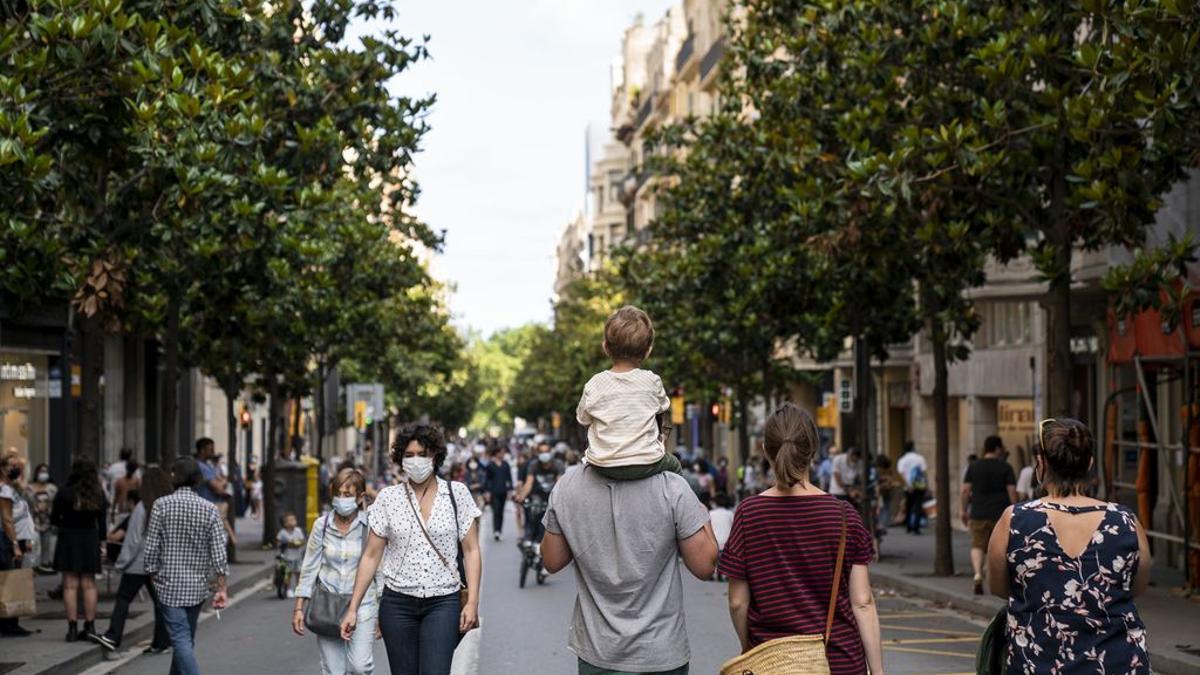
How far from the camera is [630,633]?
20.1ft

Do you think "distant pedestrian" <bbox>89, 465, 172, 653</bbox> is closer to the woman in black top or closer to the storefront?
the woman in black top

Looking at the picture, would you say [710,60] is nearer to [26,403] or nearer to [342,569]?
[26,403]

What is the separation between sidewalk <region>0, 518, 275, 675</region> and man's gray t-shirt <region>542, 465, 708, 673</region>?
9.01m

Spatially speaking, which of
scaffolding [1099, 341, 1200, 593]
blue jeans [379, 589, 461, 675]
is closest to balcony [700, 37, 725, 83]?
scaffolding [1099, 341, 1200, 593]

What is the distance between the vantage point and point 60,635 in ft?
56.7

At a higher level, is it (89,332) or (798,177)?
(798,177)

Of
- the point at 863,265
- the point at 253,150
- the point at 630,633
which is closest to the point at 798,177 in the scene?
the point at 863,265

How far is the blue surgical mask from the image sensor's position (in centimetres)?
1027

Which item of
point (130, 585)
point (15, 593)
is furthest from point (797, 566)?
point (15, 593)

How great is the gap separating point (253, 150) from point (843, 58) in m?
7.48

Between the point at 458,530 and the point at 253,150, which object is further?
the point at 253,150

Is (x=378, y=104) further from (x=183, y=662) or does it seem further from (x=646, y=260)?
(x=646, y=260)

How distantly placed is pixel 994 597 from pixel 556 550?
14872mm

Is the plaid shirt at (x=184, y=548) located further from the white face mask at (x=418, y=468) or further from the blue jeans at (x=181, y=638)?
the white face mask at (x=418, y=468)
